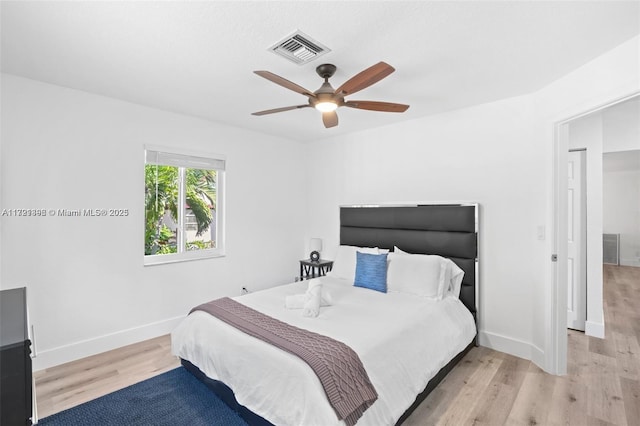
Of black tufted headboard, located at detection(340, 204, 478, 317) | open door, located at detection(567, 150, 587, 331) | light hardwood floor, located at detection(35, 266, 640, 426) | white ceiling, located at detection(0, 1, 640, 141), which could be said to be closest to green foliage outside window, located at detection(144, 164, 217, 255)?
white ceiling, located at detection(0, 1, 640, 141)

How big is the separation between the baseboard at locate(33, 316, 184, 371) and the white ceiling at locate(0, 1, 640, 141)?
93.4 inches

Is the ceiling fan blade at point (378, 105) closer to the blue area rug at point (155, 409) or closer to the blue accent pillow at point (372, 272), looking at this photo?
the blue accent pillow at point (372, 272)

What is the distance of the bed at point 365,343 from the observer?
1.71m

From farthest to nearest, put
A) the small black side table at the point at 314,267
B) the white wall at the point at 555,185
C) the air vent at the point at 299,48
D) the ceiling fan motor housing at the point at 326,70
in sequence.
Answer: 1. the small black side table at the point at 314,267
2. the white wall at the point at 555,185
3. the ceiling fan motor housing at the point at 326,70
4. the air vent at the point at 299,48

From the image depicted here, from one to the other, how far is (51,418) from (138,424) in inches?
24.1

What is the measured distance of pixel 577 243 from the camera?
141 inches

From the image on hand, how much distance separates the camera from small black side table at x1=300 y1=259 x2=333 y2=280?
4.32m

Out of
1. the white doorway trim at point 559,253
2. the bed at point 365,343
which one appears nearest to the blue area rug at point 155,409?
the bed at point 365,343

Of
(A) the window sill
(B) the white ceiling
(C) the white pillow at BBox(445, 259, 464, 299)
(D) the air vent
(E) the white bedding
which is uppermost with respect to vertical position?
(B) the white ceiling

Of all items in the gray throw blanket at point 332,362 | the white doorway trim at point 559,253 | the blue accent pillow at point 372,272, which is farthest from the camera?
the blue accent pillow at point 372,272

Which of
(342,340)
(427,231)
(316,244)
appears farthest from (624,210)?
(342,340)

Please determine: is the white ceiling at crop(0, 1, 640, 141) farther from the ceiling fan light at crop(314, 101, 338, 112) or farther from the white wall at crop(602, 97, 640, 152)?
the white wall at crop(602, 97, 640, 152)

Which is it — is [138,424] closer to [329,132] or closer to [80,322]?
[80,322]

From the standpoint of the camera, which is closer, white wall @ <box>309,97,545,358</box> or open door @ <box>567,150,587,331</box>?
white wall @ <box>309,97,545,358</box>
